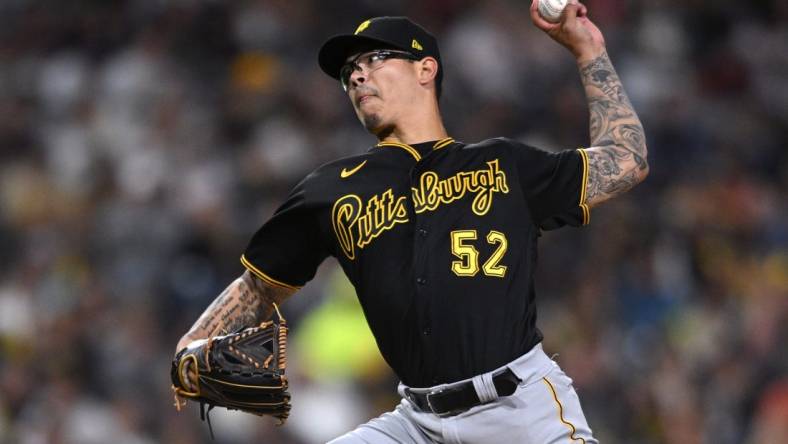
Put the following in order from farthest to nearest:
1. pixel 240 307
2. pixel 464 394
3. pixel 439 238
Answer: pixel 240 307, pixel 439 238, pixel 464 394

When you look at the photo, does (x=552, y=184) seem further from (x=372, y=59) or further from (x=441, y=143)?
(x=372, y=59)

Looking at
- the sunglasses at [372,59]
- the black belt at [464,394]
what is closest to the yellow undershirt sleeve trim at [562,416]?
the black belt at [464,394]

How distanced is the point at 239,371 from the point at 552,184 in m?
1.01

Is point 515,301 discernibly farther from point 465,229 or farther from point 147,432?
point 147,432

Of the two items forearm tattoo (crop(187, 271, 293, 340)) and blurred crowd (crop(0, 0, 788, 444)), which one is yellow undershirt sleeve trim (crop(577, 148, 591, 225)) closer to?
forearm tattoo (crop(187, 271, 293, 340))

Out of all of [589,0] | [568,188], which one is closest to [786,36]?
[589,0]

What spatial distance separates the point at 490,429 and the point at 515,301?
0.36 meters

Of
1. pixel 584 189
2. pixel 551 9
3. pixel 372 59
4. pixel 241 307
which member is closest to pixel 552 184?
pixel 584 189

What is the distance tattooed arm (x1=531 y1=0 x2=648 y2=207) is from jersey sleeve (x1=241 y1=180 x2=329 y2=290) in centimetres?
82

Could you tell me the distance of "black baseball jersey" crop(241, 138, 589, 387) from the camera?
3418mm

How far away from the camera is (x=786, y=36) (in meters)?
9.43

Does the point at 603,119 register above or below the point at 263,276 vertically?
above

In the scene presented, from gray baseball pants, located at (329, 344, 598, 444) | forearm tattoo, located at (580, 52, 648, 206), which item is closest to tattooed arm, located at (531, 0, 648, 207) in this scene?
forearm tattoo, located at (580, 52, 648, 206)

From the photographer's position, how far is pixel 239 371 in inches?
134
